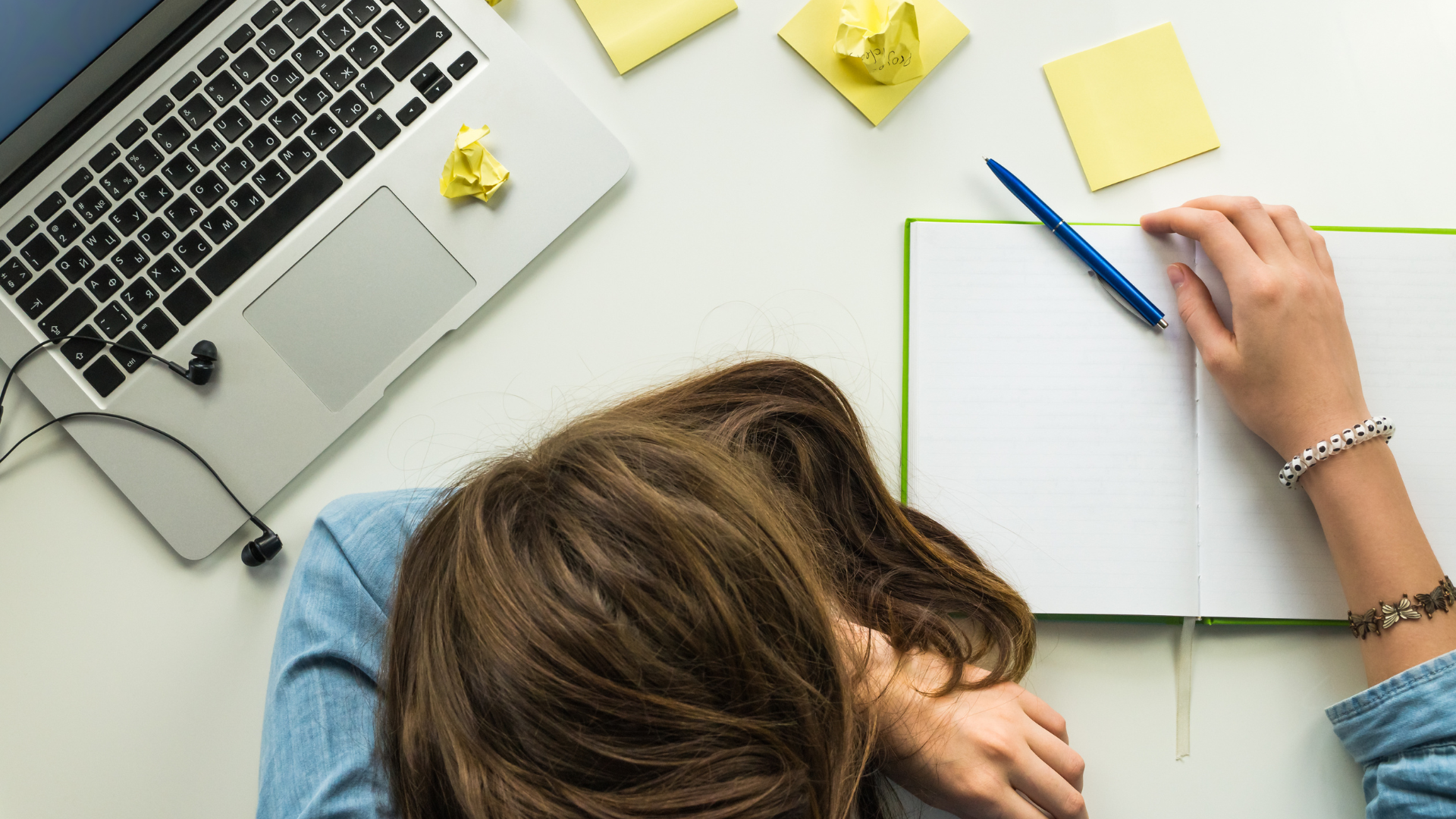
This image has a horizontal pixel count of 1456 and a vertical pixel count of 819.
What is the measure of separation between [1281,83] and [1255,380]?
26 centimetres

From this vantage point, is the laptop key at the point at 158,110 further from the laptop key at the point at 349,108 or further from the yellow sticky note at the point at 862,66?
the yellow sticky note at the point at 862,66

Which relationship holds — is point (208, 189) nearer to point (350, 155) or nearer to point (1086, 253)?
point (350, 155)

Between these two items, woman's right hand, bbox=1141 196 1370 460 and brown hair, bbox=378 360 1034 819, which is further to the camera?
woman's right hand, bbox=1141 196 1370 460

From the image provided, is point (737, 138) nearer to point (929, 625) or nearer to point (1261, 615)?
point (929, 625)

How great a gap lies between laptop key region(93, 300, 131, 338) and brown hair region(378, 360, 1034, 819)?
304mm

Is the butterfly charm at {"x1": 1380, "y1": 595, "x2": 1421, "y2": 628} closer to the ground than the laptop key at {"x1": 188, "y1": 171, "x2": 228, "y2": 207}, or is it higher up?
closer to the ground

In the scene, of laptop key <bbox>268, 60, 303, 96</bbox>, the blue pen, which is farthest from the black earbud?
the blue pen

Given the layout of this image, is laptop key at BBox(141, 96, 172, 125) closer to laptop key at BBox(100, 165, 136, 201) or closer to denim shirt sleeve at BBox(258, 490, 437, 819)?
laptop key at BBox(100, 165, 136, 201)

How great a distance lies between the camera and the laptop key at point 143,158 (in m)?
0.61

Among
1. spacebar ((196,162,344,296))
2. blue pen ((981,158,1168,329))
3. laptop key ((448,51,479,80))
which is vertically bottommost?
blue pen ((981,158,1168,329))

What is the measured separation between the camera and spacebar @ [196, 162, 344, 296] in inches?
24.2

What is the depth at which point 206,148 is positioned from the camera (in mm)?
614

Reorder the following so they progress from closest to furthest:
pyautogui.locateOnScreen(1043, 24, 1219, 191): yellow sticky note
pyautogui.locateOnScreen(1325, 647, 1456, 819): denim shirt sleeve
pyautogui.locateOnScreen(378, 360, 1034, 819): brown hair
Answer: pyautogui.locateOnScreen(378, 360, 1034, 819): brown hair → pyautogui.locateOnScreen(1325, 647, 1456, 819): denim shirt sleeve → pyautogui.locateOnScreen(1043, 24, 1219, 191): yellow sticky note

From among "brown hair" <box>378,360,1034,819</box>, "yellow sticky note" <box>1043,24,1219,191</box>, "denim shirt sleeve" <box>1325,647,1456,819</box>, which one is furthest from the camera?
"yellow sticky note" <box>1043,24,1219,191</box>
